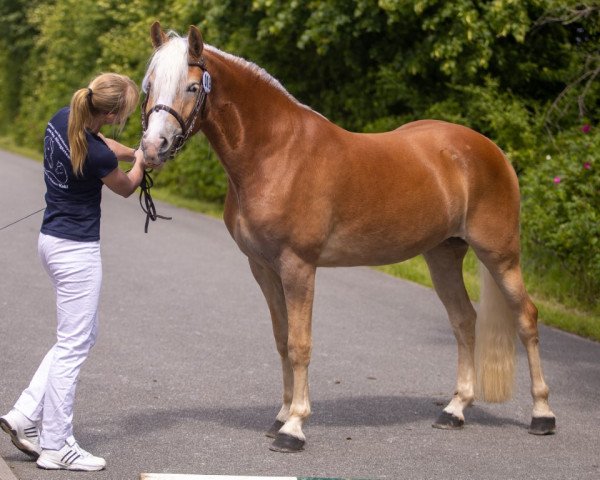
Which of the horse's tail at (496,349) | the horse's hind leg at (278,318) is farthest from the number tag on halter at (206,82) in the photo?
the horse's tail at (496,349)

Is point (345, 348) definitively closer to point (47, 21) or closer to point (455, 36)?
point (455, 36)

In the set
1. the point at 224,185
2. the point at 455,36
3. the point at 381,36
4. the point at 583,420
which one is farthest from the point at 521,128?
the point at 583,420

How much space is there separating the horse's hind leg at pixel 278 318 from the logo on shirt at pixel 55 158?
1.24m

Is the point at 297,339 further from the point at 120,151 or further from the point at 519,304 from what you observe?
the point at 519,304

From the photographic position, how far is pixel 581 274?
10445 millimetres

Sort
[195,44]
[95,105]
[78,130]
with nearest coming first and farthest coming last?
[78,130], [95,105], [195,44]

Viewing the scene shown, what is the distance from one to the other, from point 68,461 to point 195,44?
6.99ft

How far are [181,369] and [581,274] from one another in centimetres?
468

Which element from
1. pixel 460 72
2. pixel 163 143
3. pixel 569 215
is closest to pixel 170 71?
pixel 163 143

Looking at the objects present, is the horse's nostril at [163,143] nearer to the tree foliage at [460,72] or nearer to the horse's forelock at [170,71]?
the horse's forelock at [170,71]

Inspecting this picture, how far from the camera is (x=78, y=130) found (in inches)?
199

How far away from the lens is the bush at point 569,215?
9906 mm

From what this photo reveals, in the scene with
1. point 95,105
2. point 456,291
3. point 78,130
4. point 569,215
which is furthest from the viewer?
point 569,215

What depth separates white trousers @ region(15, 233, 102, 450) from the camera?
Answer: 5176mm
